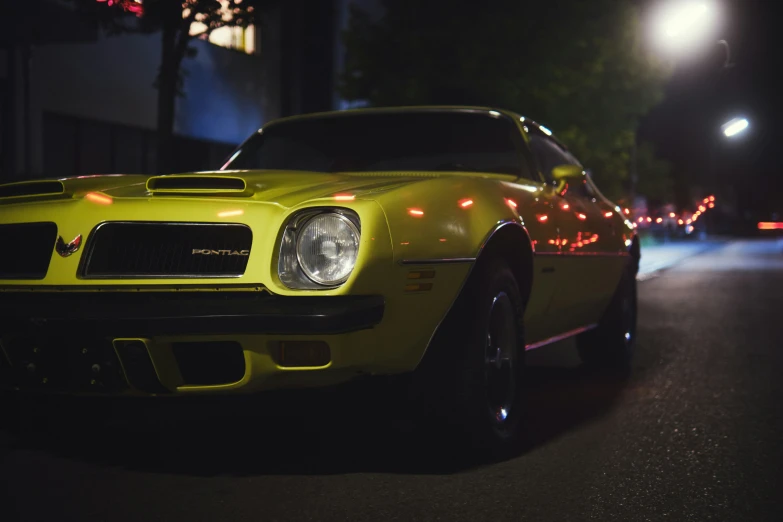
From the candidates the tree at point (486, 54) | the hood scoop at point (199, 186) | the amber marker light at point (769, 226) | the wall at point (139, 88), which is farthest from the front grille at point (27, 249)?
the amber marker light at point (769, 226)

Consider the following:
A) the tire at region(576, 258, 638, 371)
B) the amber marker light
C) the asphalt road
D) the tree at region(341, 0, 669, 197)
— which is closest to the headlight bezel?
the asphalt road

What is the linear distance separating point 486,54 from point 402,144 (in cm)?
1488

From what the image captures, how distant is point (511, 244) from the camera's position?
5.24 m

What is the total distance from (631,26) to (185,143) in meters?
11.0

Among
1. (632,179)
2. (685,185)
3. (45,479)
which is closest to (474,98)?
(632,179)

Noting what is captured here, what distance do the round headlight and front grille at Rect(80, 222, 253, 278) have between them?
0.67 ft

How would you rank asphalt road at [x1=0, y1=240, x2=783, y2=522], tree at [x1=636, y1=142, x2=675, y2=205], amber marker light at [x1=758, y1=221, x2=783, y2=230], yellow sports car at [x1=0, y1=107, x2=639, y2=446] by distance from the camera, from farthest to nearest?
amber marker light at [x1=758, y1=221, x2=783, y2=230] → tree at [x1=636, y1=142, x2=675, y2=205] → yellow sports car at [x1=0, y1=107, x2=639, y2=446] → asphalt road at [x1=0, y1=240, x2=783, y2=522]

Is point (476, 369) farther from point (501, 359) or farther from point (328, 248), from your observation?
point (328, 248)

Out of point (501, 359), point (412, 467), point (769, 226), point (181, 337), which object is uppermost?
point (181, 337)

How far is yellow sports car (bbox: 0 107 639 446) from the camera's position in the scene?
13.3 feet

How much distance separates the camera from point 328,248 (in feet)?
13.6

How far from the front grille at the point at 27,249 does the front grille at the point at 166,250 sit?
0.81 feet

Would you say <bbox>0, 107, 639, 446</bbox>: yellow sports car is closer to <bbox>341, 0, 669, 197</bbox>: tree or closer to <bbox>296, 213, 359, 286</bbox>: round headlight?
<bbox>296, 213, 359, 286</bbox>: round headlight

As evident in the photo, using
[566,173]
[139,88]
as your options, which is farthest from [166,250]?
[139,88]
